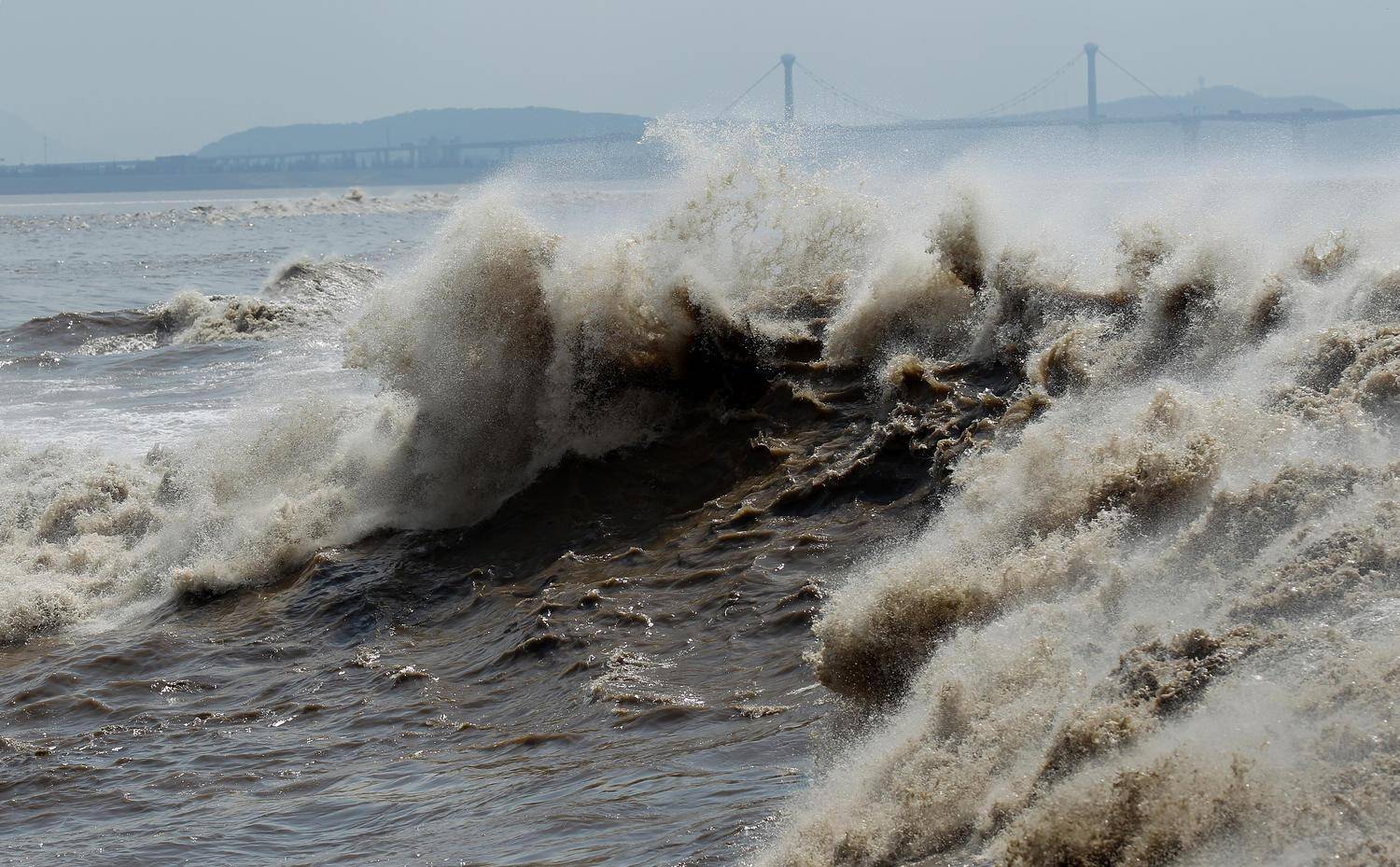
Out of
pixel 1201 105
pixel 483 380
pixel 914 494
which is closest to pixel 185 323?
pixel 483 380

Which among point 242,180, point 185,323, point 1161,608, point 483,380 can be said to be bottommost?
point 185,323

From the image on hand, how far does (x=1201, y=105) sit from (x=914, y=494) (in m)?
78.6

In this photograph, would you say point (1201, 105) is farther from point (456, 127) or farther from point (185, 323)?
point (456, 127)

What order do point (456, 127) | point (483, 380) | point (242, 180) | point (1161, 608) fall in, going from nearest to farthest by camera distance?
point (1161, 608), point (483, 380), point (242, 180), point (456, 127)

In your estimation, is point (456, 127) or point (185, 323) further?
point (456, 127)

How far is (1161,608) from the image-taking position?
4277 millimetres

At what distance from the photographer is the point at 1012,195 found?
30.5 ft

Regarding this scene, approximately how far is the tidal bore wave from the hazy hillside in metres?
59.3

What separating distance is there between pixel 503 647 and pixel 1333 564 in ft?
13.3

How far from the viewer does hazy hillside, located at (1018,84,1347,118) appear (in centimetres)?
6744

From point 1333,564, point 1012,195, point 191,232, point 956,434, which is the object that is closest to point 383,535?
point 956,434

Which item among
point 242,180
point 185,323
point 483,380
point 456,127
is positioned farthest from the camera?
point 456,127

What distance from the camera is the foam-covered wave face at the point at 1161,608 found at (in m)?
3.17

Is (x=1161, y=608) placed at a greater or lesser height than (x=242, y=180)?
lesser
